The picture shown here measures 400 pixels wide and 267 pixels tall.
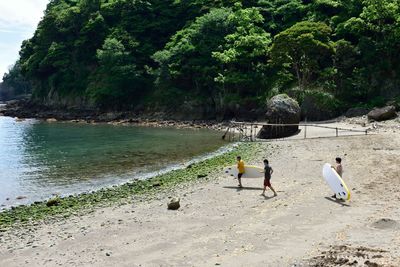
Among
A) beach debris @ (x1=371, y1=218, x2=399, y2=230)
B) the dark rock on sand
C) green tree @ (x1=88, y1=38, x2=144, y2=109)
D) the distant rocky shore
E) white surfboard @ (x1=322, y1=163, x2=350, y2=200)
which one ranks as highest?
green tree @ (x1=88, y1=38, x2=144, y2=109)

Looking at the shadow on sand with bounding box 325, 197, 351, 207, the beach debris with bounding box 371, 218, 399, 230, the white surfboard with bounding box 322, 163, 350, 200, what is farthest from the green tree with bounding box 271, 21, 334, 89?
the beach debris with bounding box 371, 218, 399, 230

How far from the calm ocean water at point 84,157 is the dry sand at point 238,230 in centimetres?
746

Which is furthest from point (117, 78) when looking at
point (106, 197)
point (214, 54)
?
point (106, 197)

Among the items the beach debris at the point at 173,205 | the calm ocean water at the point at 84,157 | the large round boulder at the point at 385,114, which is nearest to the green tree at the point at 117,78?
the calm ocean water at the point at 84,157

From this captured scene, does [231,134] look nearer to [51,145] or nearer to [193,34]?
[51,145]

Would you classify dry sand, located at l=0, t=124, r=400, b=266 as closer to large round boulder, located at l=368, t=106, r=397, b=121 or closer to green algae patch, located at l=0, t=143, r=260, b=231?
green algae patch, located at l=0, t=143, r=260, b=231

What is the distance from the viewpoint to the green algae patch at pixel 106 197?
18109 millimetres

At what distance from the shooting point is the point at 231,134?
153 feet

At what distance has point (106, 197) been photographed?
21109 millimetres

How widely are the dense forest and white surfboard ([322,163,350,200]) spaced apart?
32.7m

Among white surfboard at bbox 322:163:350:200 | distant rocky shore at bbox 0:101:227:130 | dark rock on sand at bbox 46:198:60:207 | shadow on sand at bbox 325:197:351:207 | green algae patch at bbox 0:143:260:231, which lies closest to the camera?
shadow on sand at bbox 325:197:351:207

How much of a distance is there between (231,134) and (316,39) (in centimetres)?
1743

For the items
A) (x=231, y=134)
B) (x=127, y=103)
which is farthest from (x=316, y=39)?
(x=127, y=103)

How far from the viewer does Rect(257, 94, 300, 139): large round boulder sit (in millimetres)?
39250
